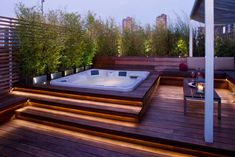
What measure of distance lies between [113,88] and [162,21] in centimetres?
420

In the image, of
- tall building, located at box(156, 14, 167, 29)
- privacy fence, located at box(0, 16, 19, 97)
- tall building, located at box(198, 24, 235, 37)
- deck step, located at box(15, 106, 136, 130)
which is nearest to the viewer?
deck step, located at box(15, 106, 136, 130)

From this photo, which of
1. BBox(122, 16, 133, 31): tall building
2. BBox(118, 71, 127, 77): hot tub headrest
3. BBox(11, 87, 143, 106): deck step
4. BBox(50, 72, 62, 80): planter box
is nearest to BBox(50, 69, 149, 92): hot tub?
BBox(118, 71, 127, 77): hot tub headrest

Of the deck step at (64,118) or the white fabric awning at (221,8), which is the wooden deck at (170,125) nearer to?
the deck step at (64,118)

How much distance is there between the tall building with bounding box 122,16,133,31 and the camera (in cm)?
739

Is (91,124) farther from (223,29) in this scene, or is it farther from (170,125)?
(223,29)

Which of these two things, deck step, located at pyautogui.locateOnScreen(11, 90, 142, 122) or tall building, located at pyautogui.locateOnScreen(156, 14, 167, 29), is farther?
tall building, located at pyautogui.locateOnScreen(156, 14, 167, 29)

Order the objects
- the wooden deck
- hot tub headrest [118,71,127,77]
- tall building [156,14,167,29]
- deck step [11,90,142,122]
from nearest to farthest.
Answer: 1. the wooden deck
2. deck step [11,90,142,122]
3. hot tub headrest [118,71,127,77]
4. tall building [156,14,167,29]

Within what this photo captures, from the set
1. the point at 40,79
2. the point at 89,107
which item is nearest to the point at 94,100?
the point at 89,107

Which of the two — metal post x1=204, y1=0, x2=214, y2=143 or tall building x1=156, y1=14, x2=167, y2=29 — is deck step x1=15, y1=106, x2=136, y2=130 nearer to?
metal post x1=204, y1=0, x2=214, y2=143

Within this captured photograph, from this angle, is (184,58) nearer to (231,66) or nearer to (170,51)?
(170,51)

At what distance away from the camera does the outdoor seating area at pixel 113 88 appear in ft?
8.48

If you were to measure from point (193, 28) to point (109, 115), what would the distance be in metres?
5.20

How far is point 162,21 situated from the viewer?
7297mm

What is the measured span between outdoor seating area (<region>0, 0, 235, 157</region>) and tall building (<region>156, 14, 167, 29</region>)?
0.03 m
